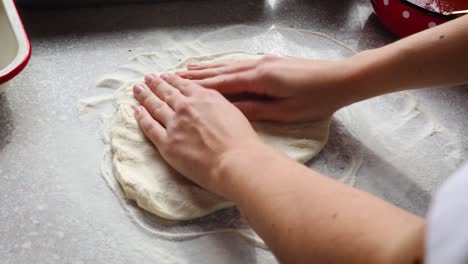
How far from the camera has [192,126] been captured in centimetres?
73

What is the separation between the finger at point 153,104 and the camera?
0.78 metres

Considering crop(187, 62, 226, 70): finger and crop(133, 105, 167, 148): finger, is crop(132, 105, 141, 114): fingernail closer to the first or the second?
crop(133, 105, 167, 148): finger

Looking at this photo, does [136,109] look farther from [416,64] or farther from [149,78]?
[416,64]

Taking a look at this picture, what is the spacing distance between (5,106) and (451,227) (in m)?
0.79

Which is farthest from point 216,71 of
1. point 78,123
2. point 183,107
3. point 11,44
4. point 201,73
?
point 11,44

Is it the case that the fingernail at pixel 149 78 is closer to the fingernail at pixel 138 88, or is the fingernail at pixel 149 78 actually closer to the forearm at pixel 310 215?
the fingernail at pixel 138 88

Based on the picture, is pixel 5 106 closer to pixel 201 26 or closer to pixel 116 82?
pixel 116 82

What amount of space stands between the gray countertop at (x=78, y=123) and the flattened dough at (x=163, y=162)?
0.14 ft

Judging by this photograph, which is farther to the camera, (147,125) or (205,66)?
(205,66)

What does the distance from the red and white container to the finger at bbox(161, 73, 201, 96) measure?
9.4 inches

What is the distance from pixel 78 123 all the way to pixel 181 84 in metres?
0.20

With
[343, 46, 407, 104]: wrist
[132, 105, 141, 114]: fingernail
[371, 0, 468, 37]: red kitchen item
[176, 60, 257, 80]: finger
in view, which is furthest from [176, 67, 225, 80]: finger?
[371, 0, 468, 37]: red kitchen item

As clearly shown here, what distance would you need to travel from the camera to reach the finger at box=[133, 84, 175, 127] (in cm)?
78

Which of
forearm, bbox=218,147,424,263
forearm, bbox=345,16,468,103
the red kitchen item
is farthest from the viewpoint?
the red kitchen item
